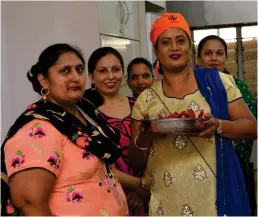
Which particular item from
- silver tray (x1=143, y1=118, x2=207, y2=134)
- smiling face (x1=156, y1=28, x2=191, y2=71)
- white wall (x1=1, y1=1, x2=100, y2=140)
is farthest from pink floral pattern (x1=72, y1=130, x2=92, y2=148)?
white wall (x1=1, y1=1, x2=100, y2=140)

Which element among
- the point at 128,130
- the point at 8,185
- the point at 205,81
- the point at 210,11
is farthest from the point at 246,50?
the point at 8,185

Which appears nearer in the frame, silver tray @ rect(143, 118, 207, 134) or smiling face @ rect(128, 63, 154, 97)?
silver tray @ rect(143, 118, 207, 134)

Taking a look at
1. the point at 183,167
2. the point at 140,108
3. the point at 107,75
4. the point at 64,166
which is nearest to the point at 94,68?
the point at 107,75

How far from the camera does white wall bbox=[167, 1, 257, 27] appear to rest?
512 centimetres

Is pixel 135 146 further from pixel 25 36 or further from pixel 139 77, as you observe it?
pixel 25 36

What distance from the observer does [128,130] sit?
6.88ft

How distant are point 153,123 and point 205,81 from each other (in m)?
0.29

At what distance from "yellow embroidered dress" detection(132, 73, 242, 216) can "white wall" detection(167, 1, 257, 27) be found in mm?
3794

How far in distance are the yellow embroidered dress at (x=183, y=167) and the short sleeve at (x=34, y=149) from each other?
1.54 feet

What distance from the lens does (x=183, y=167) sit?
1550 millimetres

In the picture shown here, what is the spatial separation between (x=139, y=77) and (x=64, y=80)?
1283 mm

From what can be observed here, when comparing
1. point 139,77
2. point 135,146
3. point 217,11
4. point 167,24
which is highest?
point 217,11

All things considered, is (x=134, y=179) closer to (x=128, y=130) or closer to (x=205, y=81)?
(x=128, y=130)

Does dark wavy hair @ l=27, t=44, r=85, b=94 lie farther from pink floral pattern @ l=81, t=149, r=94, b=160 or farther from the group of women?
pink floral pattern @ l=81, t=149, r=94, b=160
